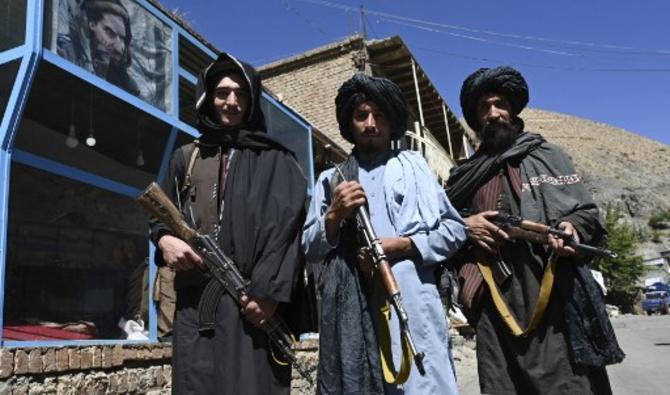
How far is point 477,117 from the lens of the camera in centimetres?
300

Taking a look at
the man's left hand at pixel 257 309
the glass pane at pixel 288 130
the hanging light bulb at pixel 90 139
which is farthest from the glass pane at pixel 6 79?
the glass pane at pixel 288 130

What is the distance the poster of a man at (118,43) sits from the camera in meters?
4.80

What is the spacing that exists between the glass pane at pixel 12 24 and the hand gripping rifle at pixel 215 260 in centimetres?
282

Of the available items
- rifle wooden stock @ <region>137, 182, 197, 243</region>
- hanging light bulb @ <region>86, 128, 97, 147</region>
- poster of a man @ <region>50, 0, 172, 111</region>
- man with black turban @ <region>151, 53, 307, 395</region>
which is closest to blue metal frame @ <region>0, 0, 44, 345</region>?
poster of a man @ <region>50, 0, 172, 111</region>

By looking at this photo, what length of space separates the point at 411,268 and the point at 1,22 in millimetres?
4044

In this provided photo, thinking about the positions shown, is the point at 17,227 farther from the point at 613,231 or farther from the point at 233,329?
the point at 613,231

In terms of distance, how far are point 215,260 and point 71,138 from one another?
4117 millimetres

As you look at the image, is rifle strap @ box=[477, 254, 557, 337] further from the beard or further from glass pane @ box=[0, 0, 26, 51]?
glass pane @ box=[0, 0, 26, 51]

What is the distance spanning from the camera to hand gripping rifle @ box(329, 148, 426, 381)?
2.05 meters

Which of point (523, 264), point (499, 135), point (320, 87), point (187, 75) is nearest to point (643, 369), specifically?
point (523, 264)

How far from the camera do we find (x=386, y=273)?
2.14 m

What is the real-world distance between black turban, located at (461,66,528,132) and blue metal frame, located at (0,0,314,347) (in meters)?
2.46

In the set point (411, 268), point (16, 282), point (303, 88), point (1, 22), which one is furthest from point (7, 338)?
point (303, 88)

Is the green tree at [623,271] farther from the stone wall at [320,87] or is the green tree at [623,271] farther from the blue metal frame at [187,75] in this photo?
the blue metal frame at [187,75]
